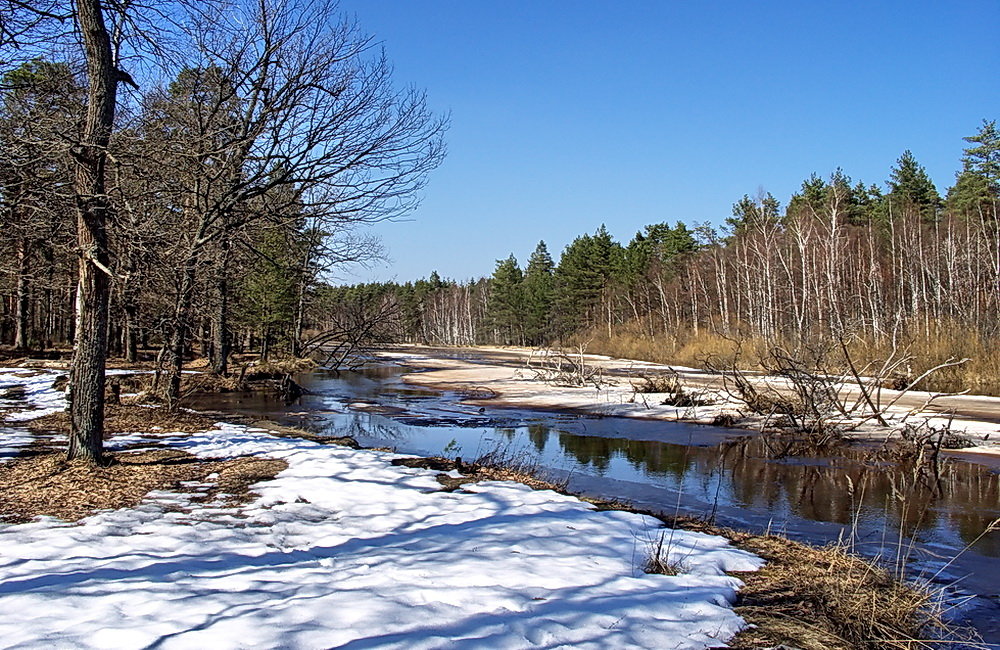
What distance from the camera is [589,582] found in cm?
492

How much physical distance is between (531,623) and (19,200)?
6813 mm

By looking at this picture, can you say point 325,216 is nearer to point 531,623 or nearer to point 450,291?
point 531,623

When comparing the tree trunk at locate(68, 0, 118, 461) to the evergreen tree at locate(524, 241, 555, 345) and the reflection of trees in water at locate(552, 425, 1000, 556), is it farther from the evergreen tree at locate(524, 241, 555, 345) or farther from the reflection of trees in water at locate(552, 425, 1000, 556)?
the evergreen tree at locate(524, 241, 555, 345)

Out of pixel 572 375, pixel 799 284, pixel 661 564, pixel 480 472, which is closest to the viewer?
pixel 661 564

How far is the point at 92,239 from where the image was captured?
24.9ft

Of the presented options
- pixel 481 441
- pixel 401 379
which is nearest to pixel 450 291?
pixel 401 379

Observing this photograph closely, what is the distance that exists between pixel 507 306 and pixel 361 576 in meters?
77.8

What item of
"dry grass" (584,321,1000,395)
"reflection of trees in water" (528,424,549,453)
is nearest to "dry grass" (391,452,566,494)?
"reflection of trees in water" (528,424,549,453)

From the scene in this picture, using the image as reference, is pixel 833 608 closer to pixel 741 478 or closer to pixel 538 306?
pixel 741 478

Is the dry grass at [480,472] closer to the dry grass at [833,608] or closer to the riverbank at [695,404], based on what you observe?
the dry grass at [833,608]

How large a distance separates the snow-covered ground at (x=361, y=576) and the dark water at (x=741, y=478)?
2.12m

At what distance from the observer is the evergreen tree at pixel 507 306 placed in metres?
80.8

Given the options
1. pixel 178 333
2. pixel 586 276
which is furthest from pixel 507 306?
pixel 178 333

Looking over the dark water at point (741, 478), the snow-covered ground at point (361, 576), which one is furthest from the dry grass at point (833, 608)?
the dark water at point (741, 478)
